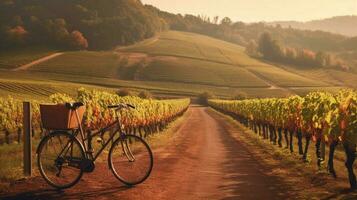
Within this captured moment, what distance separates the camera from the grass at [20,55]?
396 ft

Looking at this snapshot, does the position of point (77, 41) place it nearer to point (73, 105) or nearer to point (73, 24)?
point (73, 24)

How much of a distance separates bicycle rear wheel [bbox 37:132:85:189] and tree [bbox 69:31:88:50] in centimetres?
14835

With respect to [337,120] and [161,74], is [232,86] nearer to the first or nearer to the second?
[161,74]

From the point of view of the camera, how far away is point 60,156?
31.5 feet

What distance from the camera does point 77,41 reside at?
154000mm

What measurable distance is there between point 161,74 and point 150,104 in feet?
352

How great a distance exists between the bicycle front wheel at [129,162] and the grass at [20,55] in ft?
381

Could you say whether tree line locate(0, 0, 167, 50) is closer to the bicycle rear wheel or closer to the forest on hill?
the forest on hill

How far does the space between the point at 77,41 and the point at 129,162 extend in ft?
491

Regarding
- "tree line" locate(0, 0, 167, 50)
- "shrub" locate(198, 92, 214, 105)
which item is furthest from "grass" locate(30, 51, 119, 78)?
"shrub" locate(198, 92, 214, 105)

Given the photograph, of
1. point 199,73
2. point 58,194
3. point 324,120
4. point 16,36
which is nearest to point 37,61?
point 16,36

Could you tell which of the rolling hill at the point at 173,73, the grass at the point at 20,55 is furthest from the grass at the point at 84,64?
the grass at the point at 20,55

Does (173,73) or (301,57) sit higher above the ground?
(301,57)

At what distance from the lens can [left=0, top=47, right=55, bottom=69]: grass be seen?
12069cm
